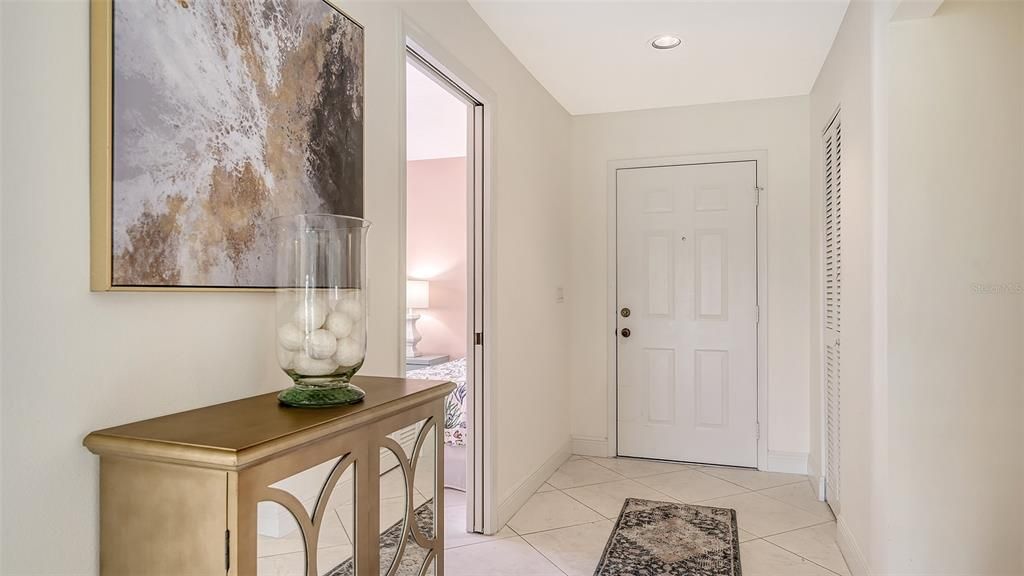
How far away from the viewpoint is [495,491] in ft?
9.76

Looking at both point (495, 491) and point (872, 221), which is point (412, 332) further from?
point (872, 221)

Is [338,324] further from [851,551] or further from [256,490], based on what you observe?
[851,551]

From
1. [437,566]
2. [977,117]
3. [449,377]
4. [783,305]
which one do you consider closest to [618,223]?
[783,305]

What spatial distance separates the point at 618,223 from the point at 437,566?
10.0 ft

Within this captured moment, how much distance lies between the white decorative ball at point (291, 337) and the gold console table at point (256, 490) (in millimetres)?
126

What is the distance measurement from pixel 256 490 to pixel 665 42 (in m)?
2.80

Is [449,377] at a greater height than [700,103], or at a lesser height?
lesser

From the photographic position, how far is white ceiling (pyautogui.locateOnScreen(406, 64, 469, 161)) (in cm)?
364

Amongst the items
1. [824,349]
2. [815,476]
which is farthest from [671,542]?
[824,349]

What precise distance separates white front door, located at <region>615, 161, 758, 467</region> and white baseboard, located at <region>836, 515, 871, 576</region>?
3.98 ft

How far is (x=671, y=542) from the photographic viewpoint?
2.84 metres

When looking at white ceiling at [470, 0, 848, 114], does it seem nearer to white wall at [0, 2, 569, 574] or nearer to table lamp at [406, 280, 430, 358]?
white wall at [0, 2, 569, 574]

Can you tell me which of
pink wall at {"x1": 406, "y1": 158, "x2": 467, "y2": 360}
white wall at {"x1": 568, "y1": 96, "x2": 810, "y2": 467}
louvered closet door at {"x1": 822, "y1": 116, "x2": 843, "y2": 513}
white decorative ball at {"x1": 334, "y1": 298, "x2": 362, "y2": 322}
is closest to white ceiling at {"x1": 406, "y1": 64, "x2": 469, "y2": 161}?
pink wall at {"x1": 406, "y1": 158, "x2": 467, "y2": 360}

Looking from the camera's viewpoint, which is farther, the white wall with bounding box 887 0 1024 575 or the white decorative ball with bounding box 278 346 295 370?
the white wall with bounding box 887 0 1024 575
